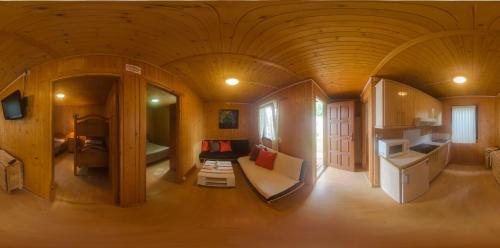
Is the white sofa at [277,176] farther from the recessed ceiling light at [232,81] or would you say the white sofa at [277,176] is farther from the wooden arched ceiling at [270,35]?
the wooden arched ceiling at [270,35]

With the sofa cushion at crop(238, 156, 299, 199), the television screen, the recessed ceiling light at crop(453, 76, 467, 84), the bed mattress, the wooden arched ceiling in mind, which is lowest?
the sofa cushion at crop(238, 156, 299, 199)

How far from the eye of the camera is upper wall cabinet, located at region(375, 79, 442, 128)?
3.59 feet

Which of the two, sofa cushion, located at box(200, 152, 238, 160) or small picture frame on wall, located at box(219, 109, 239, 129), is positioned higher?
small picture frame on wall, located at box(219, 109, 239, 129)

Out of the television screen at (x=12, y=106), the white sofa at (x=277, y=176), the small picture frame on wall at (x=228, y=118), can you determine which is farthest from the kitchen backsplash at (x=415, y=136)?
the television screen at (x=12, y=106)

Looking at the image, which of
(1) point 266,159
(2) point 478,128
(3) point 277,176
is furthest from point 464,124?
(1) point 266,159

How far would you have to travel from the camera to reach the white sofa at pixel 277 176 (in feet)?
4.06

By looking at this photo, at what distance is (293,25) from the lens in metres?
0.93

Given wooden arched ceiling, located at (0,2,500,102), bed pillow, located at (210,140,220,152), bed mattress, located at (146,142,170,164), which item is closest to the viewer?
wooden arched ceiling, located at (0,2,500,102)

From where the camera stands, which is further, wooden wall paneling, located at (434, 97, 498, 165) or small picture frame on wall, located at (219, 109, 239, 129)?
small picture frame on wall, located at (219, 109, 239, 129)

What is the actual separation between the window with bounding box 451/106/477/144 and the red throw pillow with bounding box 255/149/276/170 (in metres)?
1.39

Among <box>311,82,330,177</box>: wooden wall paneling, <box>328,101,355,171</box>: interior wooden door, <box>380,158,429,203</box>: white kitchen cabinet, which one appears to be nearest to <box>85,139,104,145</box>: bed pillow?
<box>311,82,330,177</box>: wooden wall paneling

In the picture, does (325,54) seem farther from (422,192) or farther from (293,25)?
(422,192)

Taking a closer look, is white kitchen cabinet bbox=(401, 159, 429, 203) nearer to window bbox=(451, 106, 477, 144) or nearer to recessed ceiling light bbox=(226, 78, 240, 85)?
window bbox=(451, 106, 477, 144)

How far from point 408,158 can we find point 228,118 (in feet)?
5.44
